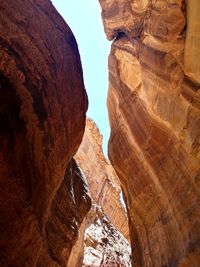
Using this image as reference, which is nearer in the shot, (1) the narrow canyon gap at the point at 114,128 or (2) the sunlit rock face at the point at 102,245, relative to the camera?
(1) the narrow canyon gap at the point at 114,128

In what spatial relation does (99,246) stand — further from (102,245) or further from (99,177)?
(99,177)

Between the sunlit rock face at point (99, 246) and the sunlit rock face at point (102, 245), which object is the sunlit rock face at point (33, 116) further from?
the sunlit rock face at point (102, 245)

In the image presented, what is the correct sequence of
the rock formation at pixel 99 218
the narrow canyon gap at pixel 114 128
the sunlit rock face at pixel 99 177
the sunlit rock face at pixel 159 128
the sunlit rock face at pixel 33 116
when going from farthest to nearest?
the sunlit rock face at pixel 99 177 → the rock formation at pixel 99 218 → the sunlit rock face at pixel 159 128 → the narrow canyon gap at pixel 114 128 → the sunlit rock face at pixel 33 116

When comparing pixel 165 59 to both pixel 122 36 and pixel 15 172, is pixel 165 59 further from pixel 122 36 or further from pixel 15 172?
pixel 15 172

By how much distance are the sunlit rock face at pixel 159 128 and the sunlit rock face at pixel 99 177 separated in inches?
842

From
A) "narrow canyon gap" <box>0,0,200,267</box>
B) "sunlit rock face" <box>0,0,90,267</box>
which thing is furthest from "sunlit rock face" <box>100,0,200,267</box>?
"sunlit rock face" <box>0,0,90,267</box>

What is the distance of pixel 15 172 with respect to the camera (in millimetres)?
5988

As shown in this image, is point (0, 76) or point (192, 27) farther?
point (192, 27)

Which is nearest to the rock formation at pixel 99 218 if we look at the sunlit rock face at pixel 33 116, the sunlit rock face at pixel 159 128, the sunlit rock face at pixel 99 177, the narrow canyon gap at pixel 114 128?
the sunlit rock face at pixel 99 177

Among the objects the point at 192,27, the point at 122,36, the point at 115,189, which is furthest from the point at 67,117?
the point at 115,189

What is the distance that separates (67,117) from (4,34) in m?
2.42

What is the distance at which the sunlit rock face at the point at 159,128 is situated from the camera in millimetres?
8742

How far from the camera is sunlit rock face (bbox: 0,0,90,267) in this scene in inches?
240

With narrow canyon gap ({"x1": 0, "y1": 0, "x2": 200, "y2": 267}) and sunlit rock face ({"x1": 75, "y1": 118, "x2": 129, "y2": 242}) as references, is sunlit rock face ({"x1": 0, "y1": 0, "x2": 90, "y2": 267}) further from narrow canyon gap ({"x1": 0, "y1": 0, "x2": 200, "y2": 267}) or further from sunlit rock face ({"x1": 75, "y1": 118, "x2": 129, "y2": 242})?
sunlit rock face ({"x1": 75, "y1": 118, "x2": 129, "y2": 242})
